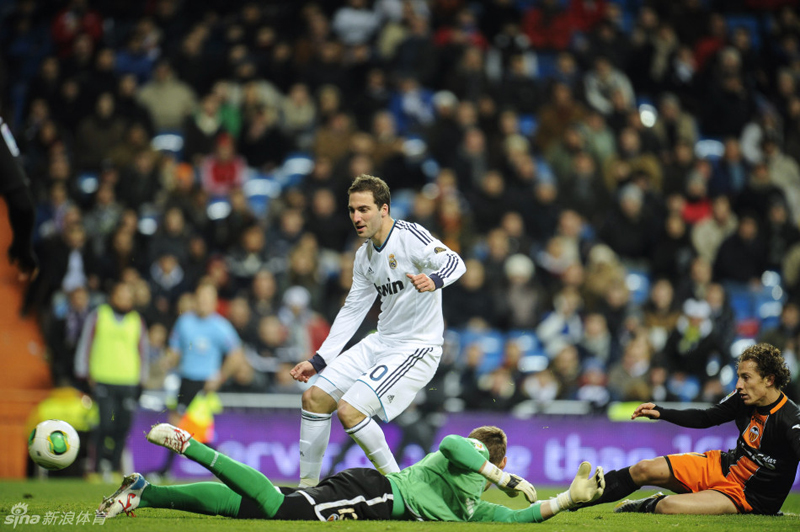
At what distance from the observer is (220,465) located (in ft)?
17.2

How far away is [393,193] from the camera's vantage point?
44.5ft

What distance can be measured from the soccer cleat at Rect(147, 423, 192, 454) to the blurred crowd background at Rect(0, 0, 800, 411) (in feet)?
18.8

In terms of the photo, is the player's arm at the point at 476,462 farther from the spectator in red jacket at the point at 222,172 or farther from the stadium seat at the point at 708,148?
the stadium seat at the point at 708,148

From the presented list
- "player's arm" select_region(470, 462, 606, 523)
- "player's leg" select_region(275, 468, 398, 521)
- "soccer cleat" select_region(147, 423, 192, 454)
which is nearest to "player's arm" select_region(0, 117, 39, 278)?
"soccer cleat" select_region(147, 423, 192, 454)

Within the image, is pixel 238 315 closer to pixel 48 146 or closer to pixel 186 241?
pixel 186 241

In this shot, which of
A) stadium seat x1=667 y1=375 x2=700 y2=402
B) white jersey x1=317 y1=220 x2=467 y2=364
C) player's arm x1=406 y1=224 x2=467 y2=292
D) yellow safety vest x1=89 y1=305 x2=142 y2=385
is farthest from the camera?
stadium seat x1=667 y1=375 x2=700 y2=402

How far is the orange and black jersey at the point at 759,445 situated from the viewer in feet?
21.5

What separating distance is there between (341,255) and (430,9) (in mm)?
5946

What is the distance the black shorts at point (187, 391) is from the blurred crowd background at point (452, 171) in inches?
18.3

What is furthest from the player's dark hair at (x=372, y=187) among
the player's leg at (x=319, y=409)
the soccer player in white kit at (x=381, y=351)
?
the player's leg at (x=319, y=409)

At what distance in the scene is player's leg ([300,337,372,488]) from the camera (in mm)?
6742

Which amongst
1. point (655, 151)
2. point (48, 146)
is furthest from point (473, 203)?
point (48, 146)

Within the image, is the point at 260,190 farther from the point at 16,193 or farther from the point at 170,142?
the point at 16,193

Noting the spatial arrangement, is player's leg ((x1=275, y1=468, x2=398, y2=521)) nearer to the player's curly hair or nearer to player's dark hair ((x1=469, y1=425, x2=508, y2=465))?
player's dark hair ((x1=469, y1=425, x2=508, y2=465))
